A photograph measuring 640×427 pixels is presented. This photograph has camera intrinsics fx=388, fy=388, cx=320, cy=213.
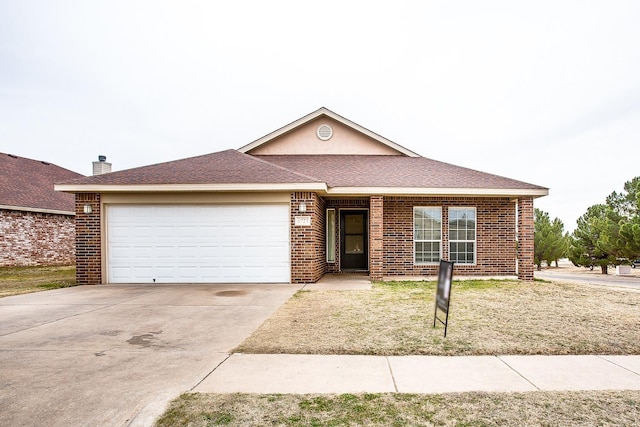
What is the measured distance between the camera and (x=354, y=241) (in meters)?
14.9

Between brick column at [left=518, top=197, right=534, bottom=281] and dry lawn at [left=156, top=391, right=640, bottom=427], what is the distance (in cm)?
970

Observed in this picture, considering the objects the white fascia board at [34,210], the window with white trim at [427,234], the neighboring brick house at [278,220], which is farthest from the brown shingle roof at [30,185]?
the window with white trim at [427,234]

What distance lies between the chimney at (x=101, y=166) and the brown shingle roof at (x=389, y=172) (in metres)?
8.89

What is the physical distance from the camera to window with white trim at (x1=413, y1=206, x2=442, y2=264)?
43.8 ft

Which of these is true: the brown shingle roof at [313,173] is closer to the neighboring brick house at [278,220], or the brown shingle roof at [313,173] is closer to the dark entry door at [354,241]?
the neighboring brick house at [278,220]

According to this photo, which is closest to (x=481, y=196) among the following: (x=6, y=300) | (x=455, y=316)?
(x=455, y=316)

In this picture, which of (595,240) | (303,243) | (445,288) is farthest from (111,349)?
(595,240)

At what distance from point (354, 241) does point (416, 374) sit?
426 inches

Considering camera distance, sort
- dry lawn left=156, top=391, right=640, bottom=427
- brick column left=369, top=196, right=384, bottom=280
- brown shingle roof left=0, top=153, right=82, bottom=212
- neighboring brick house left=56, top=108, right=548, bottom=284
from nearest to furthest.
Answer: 1. dry lawn left=156, top=391, right=640, bottom=427
2. neighboring brick house left=56, top=108, right=548, bottom=284
3. brick column left=369, top=196, right=384, bottom=280
4. brown shingle roof left=0, top=153, right=82, bottom=212

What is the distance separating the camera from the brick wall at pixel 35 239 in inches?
704

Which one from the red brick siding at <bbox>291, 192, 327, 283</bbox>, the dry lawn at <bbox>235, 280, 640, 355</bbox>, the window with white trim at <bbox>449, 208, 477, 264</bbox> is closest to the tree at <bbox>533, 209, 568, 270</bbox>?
the window with white trim at <bbox>449, 208, 477, 264</bbox>

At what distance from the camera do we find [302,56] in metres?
22.4

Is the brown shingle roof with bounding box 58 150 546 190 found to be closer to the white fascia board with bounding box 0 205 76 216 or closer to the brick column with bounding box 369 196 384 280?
the brick column with bounding box 369 196 384 280

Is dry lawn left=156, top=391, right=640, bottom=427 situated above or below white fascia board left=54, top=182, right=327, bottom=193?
below
